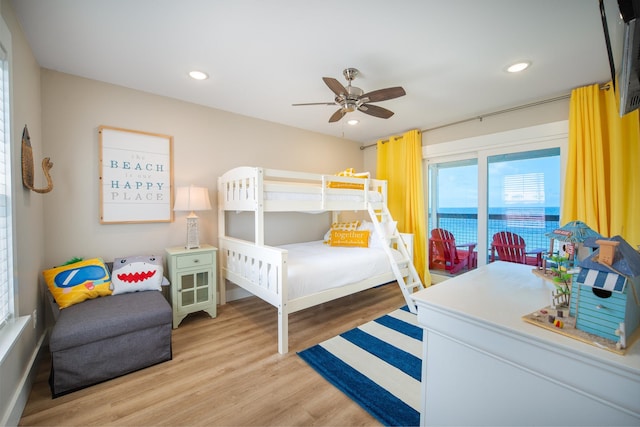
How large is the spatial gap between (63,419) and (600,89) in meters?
4.91

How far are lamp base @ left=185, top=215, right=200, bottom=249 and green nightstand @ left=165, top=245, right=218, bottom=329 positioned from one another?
7 cm

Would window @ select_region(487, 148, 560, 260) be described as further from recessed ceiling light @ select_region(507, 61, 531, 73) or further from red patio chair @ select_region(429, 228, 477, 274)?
recessed ceiling light @ select_region(507, 61, 531, 73)

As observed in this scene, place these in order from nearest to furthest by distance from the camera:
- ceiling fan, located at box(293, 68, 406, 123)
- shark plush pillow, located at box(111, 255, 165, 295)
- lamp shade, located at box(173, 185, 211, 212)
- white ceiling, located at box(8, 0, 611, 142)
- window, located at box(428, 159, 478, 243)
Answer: white ceiling, located at box(8, 0, 611, 142), ceiling fan, located at box(293, 68, 406, 123), shark plush pillow, located at box(111, 255, 165, 295), lamp shade, located at box(173, 185, 211, 212), window, located at box(428, 159, 478, 243)

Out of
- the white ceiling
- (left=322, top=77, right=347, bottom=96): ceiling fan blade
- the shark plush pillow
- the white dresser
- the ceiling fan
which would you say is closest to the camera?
the white dresser

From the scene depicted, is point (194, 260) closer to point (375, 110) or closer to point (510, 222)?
point (375, 110)

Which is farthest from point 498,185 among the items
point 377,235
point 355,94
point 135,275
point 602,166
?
point 135,275

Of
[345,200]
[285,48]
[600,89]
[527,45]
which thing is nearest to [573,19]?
[527,45]

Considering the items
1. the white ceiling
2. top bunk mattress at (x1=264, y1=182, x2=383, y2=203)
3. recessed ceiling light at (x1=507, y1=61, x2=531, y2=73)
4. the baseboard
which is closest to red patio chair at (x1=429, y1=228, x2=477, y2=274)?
top bunk mattress at (x1=264, y1=182, x2=383, y2=203)

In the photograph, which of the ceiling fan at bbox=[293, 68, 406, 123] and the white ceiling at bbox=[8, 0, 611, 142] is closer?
the white ceiling at bbox=[8, 0, 611, 142]

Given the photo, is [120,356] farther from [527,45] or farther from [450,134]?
[450,134]

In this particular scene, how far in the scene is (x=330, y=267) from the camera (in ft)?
8.20

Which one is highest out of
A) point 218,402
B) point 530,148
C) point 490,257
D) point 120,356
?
point 530,148

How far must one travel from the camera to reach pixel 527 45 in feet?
6.44

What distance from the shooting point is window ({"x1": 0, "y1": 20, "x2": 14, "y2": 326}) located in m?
1.40
